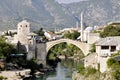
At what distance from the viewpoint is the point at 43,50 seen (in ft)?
232

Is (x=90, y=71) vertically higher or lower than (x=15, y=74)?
higher

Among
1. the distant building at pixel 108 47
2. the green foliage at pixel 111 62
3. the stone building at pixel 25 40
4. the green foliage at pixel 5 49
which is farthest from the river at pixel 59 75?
the green foliage at pixel 111 62

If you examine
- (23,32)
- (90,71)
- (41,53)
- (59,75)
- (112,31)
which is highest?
(23,32)

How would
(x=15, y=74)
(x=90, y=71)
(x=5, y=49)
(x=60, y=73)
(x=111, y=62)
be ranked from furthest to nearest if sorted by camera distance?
(x=60, y=73)
(x=5, y=49)
(x=15, y=74)
(x=90, y=71)
(x=111, y=62)

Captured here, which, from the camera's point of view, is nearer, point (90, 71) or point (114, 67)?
point (114, 67)

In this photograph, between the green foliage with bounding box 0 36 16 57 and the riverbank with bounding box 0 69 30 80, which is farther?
the green foliage with bounding box 0 36 16 57

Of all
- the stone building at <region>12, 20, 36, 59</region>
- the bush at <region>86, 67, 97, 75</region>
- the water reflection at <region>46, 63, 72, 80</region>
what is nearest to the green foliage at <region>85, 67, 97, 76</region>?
the bush at <region>86, 67, 97, 75</region>

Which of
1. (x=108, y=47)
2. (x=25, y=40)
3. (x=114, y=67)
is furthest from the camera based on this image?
(x=25, y=40)

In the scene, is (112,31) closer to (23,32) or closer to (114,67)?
(23,32)

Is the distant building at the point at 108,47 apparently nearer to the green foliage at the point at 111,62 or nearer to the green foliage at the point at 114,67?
the green foliage at the point at 111,62

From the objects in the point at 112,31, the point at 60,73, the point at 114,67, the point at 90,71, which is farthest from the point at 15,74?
the point at 114,67

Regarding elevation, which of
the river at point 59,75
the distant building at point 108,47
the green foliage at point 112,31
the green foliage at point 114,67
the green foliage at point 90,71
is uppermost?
the green foliage at point 112,31

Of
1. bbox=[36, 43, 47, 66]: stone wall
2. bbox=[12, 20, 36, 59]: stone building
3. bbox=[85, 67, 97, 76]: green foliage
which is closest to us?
bbox=[85, 67, 97, 76]: green foliage

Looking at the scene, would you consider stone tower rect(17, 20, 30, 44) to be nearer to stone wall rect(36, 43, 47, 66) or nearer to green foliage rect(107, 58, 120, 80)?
stone wall rect(36, 43, 47, 66)
